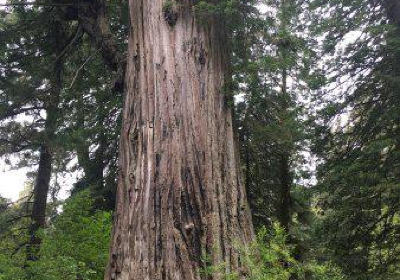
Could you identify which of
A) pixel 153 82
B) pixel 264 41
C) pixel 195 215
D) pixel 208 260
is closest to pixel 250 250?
pixel 208 260

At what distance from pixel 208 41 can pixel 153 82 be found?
1002 millimetres

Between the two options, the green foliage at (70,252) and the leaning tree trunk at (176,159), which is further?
the green foliage at (70,252)

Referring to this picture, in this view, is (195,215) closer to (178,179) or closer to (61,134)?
(178,179)

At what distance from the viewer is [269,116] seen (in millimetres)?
7711

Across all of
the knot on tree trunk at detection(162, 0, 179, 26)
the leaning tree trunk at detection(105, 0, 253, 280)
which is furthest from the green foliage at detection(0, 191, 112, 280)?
the knot on tree trunk at detection(162, 0, 179, 26)

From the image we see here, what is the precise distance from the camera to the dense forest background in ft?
19.1

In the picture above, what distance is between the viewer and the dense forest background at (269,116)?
19.1 ft

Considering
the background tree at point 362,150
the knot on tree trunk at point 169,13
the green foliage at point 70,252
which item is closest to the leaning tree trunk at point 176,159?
the knot on tree trunk at point 169,13

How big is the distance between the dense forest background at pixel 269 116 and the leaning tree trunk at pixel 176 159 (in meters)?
0.23

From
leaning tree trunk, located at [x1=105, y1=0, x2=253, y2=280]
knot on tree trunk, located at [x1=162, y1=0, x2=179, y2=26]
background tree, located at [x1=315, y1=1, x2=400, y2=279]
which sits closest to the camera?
leaning tree trunk, located at [x1=105, y1=0, x2=253, y2=280]

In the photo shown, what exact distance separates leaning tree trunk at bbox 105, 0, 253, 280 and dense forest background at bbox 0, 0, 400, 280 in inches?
9.3

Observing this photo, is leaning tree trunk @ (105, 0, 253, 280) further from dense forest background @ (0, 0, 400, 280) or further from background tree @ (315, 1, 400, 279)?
background tree @ (315, 1, 400, 279)

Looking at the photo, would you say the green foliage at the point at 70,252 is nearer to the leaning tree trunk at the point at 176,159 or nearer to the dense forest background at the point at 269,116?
the dense forest background at the point at 269,116

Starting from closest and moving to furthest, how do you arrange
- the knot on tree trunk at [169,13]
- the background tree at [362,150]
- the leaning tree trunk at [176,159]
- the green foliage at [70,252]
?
the leaning tree trunk at [176,159], the green foliage at [70,252], the knot on tree trunk at [169,13], the background tree at [362,150]
